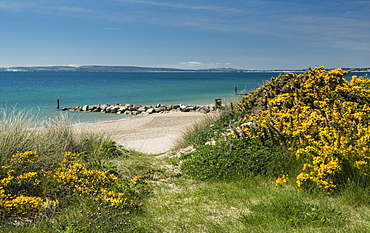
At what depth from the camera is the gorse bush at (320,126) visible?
5641 millimetres

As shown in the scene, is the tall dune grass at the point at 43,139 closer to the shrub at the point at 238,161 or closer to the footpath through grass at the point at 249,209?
the footpath through grass at the point at 249,209

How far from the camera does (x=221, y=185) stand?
664 cm

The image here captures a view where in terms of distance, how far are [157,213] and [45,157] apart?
2.71m

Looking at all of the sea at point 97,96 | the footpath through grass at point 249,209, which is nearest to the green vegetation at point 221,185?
the footpath through grass at point 249,209

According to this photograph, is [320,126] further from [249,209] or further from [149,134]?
[149,134]

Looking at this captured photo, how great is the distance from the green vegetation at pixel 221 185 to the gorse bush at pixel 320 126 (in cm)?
2

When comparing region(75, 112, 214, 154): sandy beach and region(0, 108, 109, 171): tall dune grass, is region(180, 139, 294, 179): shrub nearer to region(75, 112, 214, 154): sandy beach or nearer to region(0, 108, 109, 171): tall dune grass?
region(0, 108, 109, 171): tall dune grass

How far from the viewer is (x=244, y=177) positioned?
6840 millimetres

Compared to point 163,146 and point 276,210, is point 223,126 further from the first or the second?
point 276,210

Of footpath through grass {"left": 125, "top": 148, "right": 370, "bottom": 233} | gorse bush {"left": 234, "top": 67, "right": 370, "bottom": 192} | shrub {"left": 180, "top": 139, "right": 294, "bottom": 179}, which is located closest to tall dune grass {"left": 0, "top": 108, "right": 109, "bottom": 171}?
footpath through grass {"left": 125, "top": 148, "right": 370, "bottom": 233}

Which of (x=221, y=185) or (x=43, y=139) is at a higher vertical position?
(x=43, y=139)

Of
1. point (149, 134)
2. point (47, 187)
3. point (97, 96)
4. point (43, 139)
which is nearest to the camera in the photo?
point (47, 187)

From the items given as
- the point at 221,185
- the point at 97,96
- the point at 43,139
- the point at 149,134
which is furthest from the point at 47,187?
the point at 97,96

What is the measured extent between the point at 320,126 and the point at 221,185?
7.26ft
